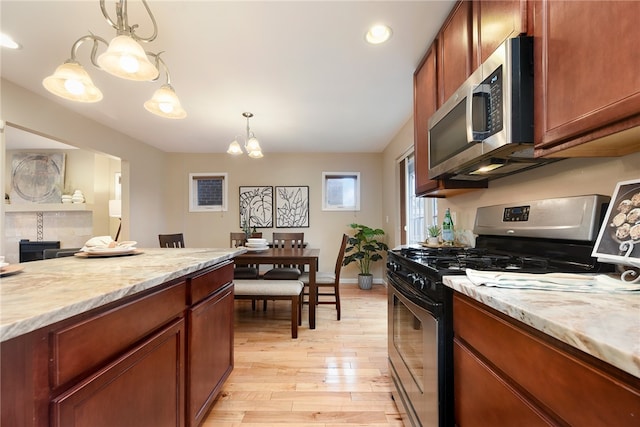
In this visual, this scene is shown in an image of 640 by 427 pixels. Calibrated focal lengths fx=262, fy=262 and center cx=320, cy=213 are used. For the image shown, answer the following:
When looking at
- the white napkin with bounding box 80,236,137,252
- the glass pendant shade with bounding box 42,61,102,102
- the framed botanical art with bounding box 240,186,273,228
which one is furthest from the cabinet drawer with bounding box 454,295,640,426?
the framed botanical art with bounding box 240,186,273,228

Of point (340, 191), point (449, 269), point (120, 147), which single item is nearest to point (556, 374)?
point (449, 269)

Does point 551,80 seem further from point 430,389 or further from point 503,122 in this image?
point 430,389

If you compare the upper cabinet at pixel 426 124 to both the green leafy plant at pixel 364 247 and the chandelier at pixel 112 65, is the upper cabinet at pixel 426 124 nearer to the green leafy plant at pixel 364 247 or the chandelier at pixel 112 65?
the chandelier at pixel 112 65

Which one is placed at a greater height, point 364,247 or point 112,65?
point 112,65

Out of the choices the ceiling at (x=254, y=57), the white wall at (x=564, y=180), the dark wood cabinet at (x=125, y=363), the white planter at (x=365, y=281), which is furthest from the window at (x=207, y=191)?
the white wall at (x=564, y=180)

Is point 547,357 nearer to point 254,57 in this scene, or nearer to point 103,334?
point 103,334

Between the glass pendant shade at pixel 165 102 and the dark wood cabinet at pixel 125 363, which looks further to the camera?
the glass pendant shade at pixel 165 102

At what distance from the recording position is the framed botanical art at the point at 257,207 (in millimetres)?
4875

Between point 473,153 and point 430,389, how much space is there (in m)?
1.04

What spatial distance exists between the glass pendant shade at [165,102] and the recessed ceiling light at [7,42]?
1.27 metres

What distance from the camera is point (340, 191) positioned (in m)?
4.91

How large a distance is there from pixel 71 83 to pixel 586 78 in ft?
6.93

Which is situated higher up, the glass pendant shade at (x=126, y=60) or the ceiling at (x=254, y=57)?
the ceiling at (x=254, y=57)

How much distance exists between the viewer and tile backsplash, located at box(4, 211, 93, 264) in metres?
4.73
